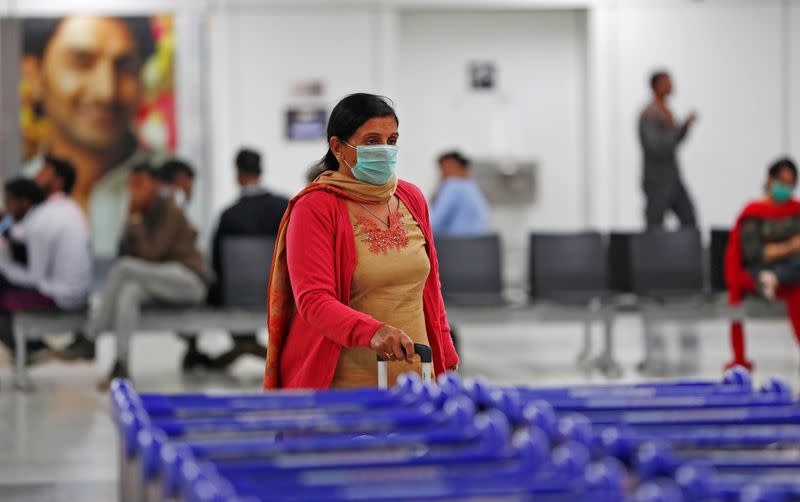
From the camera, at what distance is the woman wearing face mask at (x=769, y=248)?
851cm

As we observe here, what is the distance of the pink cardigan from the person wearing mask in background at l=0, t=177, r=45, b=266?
19.6 ft

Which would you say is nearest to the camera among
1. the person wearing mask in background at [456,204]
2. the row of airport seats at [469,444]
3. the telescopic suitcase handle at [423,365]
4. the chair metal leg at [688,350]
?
the row of airport seats at [469,444]

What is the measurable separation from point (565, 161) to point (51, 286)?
7.04 m

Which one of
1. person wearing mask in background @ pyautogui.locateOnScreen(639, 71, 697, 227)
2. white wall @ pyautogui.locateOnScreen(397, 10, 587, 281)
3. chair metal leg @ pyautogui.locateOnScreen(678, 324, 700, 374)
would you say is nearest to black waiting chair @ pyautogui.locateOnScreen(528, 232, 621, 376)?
chair metal leg @ pyautogui.locateOnScreen(678, 324, 700, 374)

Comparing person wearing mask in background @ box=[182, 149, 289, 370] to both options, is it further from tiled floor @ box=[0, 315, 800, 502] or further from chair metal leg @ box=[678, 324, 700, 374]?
chair metal leg @ box=[678, 324, 700, 374]

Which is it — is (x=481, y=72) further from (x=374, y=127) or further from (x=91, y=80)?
(x=374, y=127)

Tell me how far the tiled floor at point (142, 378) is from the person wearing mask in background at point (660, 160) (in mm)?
1142

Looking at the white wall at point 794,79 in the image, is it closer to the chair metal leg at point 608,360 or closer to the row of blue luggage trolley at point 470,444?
the chair metal leg at point 608,360

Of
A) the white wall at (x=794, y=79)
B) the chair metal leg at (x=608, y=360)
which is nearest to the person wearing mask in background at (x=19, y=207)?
the chair metal leg at (x=608, y=360)

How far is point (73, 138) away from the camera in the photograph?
13.1 m

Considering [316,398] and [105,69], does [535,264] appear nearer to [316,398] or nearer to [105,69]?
[105,69]

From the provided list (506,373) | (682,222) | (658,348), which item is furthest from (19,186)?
(682,222)

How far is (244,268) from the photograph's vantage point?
8859mm

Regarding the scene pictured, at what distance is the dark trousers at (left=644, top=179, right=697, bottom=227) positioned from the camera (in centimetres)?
1255
